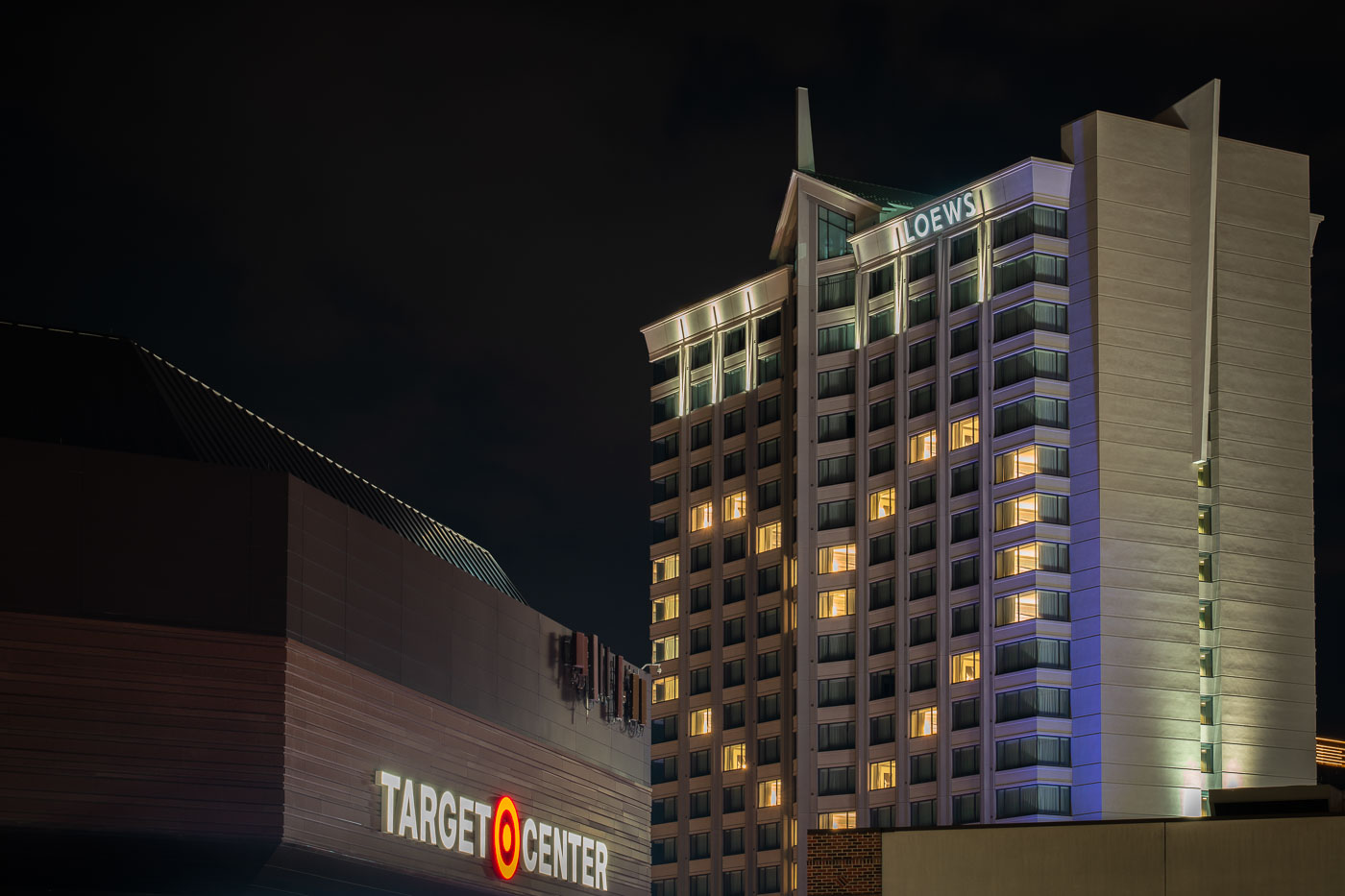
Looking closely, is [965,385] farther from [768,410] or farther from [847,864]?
[847,864]

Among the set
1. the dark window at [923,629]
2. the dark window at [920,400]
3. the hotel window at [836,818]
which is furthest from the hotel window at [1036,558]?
the hotel window at [836,818]

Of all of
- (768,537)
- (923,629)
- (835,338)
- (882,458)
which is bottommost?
(923,629)

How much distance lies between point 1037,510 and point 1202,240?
73.5ft

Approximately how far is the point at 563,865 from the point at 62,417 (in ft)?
106

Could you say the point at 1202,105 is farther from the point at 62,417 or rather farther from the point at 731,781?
the point at 62,417

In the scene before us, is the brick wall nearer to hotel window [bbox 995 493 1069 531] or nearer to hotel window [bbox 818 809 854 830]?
hotel window [bbox 995 493 1069 531]

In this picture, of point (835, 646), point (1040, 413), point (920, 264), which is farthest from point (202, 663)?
point (920, 264)

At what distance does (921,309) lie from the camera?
140 m

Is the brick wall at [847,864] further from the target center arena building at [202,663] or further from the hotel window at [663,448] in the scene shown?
the hotel window at [663,448]

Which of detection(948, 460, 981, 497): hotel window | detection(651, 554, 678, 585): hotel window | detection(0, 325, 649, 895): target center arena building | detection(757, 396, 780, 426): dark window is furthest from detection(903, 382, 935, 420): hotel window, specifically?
detection(0, 325, 649, 895): target center arena building

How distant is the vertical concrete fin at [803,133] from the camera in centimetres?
16375

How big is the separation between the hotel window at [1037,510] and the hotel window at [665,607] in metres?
38.6

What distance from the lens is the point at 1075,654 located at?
413 feet

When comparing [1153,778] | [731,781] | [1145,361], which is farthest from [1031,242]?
[731,781]
